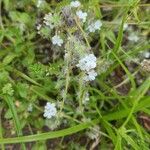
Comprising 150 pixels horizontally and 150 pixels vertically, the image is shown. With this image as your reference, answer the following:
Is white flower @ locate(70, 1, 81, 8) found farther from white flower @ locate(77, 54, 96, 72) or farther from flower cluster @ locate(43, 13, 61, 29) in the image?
white flower @ locate(77, 54, 96, 72)

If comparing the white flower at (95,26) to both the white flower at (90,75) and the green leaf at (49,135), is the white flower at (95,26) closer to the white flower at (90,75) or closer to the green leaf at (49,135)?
the white flower at (90,75)

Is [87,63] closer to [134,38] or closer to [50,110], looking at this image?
[50,110]

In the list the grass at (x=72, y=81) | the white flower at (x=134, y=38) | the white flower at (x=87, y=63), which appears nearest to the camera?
the white flower at (x=87, y=63)

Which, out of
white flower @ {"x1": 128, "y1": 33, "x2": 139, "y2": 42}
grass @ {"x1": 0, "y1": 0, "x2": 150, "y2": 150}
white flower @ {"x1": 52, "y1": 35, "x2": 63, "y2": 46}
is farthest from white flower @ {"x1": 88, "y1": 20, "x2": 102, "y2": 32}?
white flower @ {"x1": 128, "y1": 33, "x2": 139, "y2": 42}

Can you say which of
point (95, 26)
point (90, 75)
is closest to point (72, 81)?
point (90, 75)

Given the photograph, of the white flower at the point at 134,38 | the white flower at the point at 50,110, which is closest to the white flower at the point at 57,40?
the white flower at the point at 50,110

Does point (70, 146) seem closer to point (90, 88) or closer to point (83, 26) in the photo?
point (90, 88)
